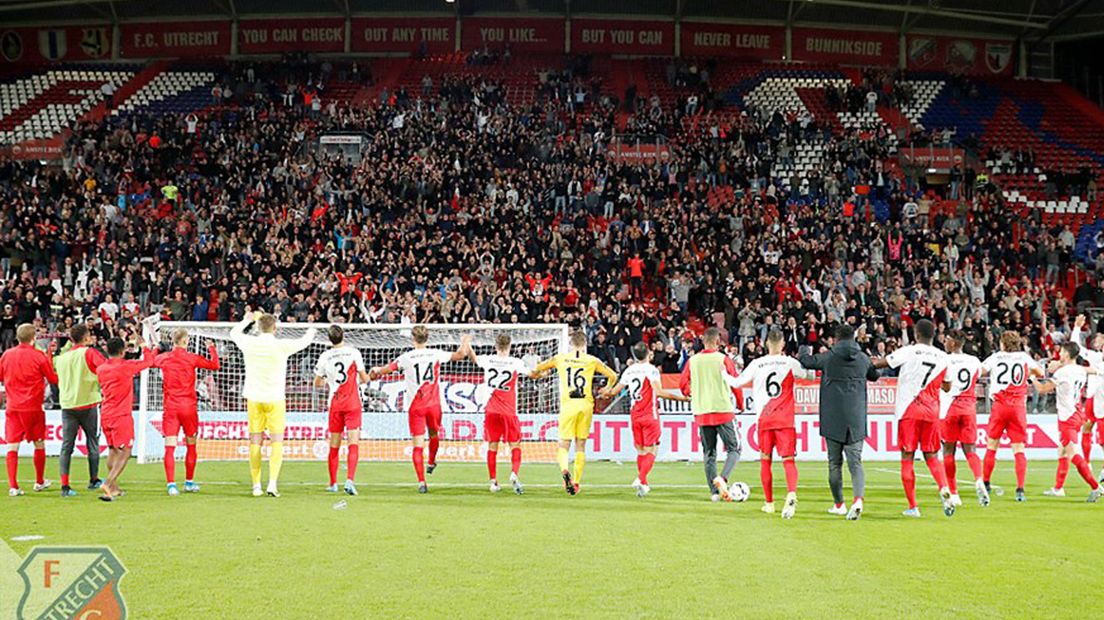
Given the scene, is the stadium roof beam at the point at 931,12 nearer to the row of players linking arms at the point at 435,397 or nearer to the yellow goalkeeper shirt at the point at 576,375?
the row of players linking arms at the point at 435,397

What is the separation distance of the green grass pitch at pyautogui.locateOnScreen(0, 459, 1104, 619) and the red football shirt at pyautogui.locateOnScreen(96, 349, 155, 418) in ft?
3.95

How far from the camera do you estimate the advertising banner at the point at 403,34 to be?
44.0 m

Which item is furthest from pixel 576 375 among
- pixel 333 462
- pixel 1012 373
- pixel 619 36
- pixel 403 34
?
pixel 403 34

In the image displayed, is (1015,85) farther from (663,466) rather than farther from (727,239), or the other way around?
(663,466)

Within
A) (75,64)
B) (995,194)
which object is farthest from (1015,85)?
(75,64)

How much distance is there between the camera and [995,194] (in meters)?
35.7

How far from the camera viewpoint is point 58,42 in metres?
44.8

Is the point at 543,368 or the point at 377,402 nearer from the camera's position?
the point at 543,368

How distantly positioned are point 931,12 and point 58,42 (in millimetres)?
35198

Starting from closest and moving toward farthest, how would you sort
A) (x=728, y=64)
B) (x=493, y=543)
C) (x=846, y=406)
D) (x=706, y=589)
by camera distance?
(x=706, y=589) < (x=493, y=543) < (x=846, y=406) < (x=728, y=64)

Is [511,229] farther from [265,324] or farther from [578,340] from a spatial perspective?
[265,324]

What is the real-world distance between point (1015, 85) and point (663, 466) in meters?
32.2

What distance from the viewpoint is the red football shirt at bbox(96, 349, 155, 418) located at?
1393 cm

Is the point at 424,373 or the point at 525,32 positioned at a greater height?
the point at 525,32
